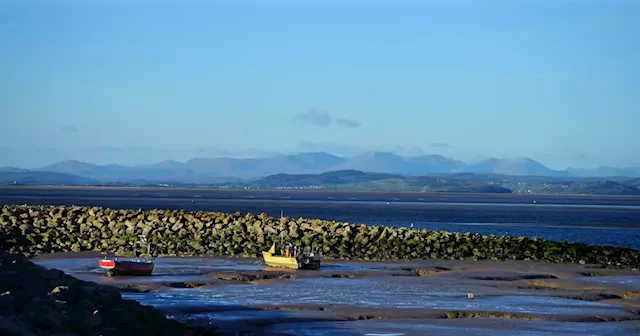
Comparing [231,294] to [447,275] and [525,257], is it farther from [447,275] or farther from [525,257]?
[525,257]

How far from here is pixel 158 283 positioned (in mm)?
35000

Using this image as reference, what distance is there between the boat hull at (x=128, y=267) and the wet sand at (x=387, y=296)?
20.9 inches

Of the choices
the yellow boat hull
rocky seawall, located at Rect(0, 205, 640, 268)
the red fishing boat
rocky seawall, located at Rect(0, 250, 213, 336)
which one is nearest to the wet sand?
the yellow boat hull

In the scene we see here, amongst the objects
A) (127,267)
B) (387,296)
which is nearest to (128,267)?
(127,267)

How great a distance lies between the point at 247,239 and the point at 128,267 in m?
17.9

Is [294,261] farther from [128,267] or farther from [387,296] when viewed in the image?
[387,296]

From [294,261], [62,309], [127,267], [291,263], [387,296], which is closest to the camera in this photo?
[62,309]

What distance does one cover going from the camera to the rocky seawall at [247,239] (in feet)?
165

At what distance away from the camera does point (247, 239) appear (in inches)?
2158

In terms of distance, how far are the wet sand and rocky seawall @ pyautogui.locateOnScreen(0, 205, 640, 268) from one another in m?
3.79

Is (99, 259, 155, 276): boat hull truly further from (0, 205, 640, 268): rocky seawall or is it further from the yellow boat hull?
(0, 205, 640, 268): rocky seawall

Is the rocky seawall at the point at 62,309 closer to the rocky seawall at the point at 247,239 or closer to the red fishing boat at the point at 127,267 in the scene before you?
the red fishing boat at the point at 127,267

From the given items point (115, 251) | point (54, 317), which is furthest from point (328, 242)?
point (54, 317)

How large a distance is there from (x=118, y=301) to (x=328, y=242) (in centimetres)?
3329
